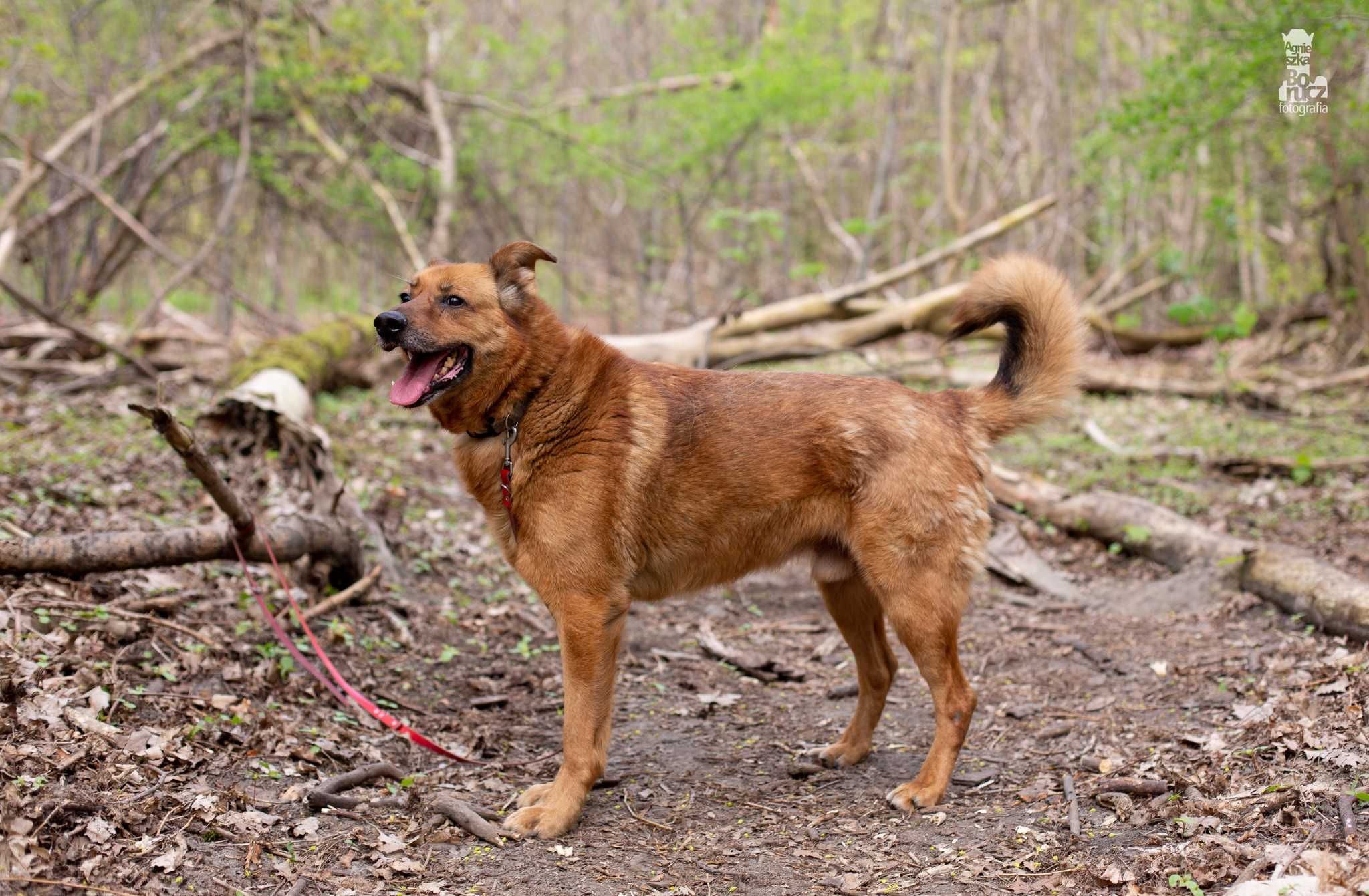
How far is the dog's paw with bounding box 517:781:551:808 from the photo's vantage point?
166 inches

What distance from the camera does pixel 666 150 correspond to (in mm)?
15688

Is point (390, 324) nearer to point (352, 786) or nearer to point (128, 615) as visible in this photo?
point (352, 786)

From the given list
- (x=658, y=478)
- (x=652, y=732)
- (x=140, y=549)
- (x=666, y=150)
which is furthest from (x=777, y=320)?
(x=140, y=549)

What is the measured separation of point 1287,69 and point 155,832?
394 inches

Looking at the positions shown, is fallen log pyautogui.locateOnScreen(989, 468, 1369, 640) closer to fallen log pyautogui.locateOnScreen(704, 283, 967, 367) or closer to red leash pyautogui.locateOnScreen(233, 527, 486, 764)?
fallen log pyautogui.locateOnScreen(704, 283, 967, 367)

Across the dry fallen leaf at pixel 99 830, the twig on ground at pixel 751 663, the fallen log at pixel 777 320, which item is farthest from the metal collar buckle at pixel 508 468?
the fallen log at pixel 777 320

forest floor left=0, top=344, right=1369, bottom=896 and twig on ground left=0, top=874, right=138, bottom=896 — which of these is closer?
twig on ground left=0, top=874, right=138, bottom=896

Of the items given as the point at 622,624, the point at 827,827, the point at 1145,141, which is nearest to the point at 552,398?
the point at 622,624

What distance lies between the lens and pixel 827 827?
4223 mm

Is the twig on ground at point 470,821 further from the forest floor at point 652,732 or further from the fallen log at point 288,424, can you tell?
the fallen log at point 288,424

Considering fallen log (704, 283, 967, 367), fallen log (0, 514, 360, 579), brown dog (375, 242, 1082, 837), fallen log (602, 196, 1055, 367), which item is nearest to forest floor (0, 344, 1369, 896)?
fallen log (0, 514, 360, 579)

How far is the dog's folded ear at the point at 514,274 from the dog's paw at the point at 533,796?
2085 millimetres

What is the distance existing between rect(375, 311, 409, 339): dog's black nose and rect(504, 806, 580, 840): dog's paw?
2036 millimetres

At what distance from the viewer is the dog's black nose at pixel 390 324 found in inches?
162
